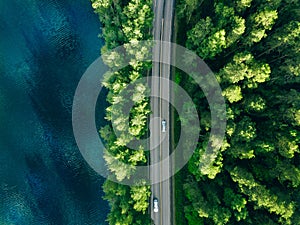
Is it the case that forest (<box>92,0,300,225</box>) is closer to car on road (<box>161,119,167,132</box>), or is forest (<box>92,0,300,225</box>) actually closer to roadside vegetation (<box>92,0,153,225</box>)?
roadside vegetation (<box>92,0,153,225</box>)

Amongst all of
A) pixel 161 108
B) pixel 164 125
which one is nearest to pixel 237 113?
pixel 164 125

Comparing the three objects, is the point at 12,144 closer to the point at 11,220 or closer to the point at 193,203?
the point at 11,220

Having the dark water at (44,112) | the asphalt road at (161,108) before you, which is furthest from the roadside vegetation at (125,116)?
the dark water at (44,112)

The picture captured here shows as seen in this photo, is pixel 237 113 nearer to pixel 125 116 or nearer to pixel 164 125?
pixel 164 125

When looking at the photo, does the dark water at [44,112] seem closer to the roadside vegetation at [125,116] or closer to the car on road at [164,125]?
the roadside vegetation at [125,116]

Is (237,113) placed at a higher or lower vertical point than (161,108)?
lower

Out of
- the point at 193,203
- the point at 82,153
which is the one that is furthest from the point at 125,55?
the point at 193,203
